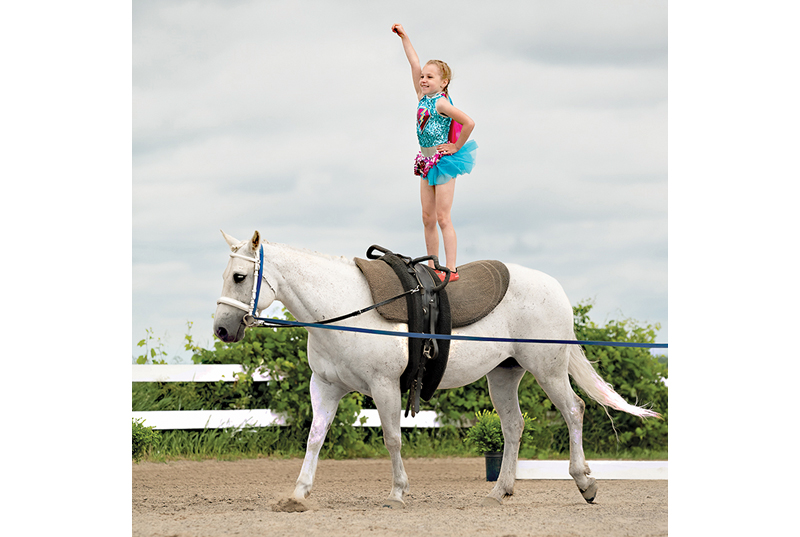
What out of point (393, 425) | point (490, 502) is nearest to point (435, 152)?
point (393, 425)

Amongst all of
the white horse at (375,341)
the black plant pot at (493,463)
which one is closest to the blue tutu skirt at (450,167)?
the white horse at (375,341)

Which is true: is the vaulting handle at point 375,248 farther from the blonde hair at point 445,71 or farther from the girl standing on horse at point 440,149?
the blonde hair at point 445,71

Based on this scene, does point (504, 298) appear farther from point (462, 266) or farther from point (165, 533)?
point (165, 533)

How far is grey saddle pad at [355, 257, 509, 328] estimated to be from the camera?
18.9 ft

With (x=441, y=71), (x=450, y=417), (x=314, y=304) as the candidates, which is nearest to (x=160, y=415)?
(x=450, y=417)

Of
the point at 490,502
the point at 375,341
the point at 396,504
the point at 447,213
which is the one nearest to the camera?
the point at 375,341

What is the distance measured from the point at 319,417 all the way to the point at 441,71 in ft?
9.64

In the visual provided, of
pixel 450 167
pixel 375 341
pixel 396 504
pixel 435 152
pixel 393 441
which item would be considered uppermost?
pixel 435 152

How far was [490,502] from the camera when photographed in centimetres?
627

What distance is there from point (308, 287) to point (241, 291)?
0.52m

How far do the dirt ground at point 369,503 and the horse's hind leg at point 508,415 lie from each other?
0.20 meters

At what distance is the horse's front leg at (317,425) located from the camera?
5625mm

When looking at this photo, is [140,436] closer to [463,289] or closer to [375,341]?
[375,341]

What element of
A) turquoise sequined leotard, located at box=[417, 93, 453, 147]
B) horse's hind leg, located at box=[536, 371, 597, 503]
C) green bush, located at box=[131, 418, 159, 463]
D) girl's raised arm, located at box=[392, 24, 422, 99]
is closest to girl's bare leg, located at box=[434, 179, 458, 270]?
turquoise sequined leotard, located at box=[417, 93, 453, 147]
